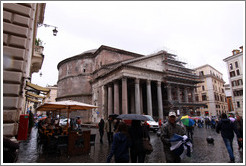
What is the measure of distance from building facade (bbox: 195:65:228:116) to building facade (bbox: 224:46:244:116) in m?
7.57

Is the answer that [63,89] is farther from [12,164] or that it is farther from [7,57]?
[12,164]

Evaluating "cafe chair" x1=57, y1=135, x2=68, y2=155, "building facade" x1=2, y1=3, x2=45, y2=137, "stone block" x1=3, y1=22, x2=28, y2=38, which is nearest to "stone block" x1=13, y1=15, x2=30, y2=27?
"building facade" x1=2, y1=3, x2=45, y2=137

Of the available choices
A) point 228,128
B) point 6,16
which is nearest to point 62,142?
point 6,16

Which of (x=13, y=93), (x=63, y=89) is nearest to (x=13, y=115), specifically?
(x=13, y=93)

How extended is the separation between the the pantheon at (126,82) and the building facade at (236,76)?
1106cm

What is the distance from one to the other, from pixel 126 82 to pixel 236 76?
1069 inches

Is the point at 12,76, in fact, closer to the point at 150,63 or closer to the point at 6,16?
the point at 6,16

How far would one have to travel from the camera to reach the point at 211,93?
4253 centimetres

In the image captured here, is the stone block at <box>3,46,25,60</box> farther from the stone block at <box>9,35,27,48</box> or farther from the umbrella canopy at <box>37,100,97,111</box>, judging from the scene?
the umbrella canopy at <box>37,100,97,111</box>

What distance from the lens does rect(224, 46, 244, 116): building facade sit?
3272 centimetres

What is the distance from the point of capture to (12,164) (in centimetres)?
281

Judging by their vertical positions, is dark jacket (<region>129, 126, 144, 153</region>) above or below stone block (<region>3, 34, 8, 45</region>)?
below

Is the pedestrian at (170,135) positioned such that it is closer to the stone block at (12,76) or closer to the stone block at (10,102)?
the stone block at (10,102)

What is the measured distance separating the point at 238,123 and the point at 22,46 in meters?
8.69
